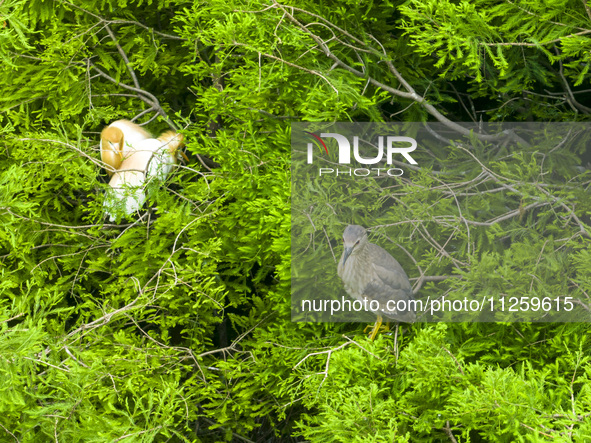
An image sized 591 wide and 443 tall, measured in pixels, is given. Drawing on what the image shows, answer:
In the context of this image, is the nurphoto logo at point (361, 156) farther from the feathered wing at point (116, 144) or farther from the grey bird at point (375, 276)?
the feathered wing at point (116, 144)

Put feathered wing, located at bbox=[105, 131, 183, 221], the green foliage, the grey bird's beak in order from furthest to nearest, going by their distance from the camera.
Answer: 1. feathered wing, located at bbox=[105, 131, 183, 221]
2. the grey bird's beak
3. the green foliage

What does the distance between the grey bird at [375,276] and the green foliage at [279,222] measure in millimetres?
44

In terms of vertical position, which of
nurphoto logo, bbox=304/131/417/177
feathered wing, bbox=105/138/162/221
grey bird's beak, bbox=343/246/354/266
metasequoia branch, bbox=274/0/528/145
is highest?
metasequoia branch, bbox=274/0/528/145

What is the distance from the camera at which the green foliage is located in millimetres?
977

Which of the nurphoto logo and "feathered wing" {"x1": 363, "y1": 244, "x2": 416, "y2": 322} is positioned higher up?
the nurphoto logo

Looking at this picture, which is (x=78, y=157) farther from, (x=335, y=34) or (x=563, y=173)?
(x=563, y=173)

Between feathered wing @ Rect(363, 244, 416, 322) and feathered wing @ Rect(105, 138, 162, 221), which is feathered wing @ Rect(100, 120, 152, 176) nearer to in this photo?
feathered wing @ Rect(105, 138, 162, 221)

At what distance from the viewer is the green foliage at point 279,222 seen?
0.98 m

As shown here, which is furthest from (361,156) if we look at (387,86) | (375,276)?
(375,276)

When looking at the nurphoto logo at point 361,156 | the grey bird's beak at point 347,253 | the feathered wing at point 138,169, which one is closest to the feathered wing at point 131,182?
the feathered wing at point 138,169

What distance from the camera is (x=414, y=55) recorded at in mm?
1331

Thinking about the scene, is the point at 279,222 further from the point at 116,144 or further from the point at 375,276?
the point at 116,144

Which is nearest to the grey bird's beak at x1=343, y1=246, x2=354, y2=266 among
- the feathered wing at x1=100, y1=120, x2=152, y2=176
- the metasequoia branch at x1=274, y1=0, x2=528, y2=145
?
the metasequoia branch at x1=274, y1=0, x2=528, y2=145

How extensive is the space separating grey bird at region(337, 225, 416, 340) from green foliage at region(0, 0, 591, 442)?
44 mm
